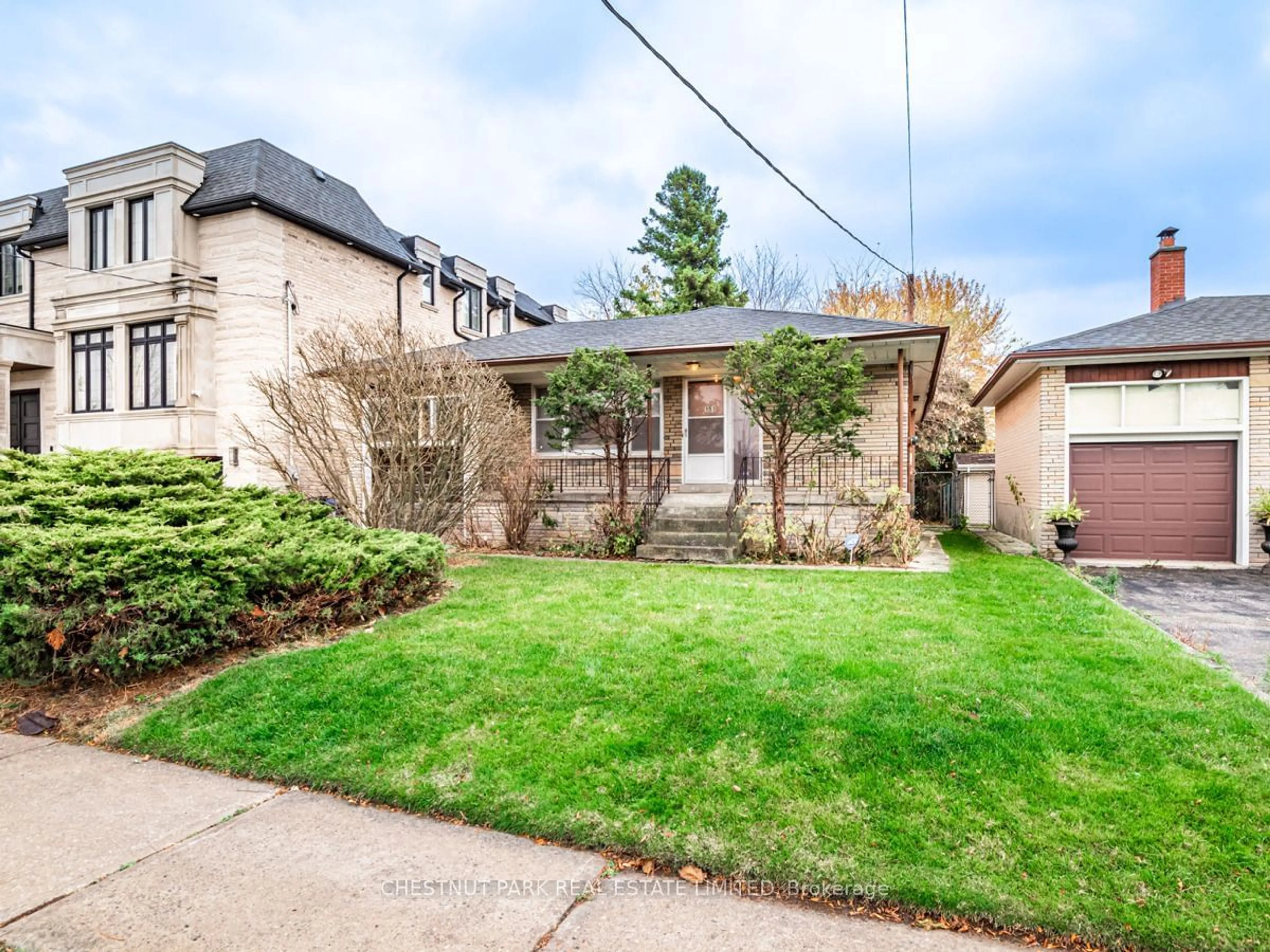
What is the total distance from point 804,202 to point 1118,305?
2655cm

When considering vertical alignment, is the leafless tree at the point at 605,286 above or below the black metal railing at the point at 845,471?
above

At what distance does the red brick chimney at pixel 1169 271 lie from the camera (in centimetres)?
1344

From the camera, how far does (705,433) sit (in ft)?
41.9

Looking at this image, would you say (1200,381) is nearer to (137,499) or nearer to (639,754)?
(639,754)

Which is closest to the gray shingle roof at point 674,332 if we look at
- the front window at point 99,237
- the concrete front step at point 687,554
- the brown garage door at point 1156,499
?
the concrete front step at point 687,554

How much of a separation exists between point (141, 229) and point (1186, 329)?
20.8m

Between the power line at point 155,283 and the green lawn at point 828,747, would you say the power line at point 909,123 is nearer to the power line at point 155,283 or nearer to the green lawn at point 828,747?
the green lawn at point 828,747

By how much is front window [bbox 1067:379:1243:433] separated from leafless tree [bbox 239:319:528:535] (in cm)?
945

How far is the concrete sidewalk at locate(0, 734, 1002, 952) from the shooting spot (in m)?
2.22

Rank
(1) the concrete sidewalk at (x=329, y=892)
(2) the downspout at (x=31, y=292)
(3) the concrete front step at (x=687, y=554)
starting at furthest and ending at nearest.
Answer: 1. (2) the downspout at (x=31, y=292)
2. (3) the concrete front step at (x=687, y=554)
3. (1) the concrete sidewalk at (x=329, y=892)

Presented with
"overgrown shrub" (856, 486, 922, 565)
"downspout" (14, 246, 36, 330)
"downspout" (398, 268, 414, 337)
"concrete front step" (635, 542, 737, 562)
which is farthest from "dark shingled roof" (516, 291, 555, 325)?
"overgrown shrub" (856, 486, 922, 565)

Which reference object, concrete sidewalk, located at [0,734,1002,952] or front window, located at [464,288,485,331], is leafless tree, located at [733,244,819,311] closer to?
front window, located at [464,288,485,331]

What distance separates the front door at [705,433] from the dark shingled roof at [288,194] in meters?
9.98

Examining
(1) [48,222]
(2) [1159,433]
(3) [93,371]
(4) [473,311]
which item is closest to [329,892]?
(2) [1159,433]
